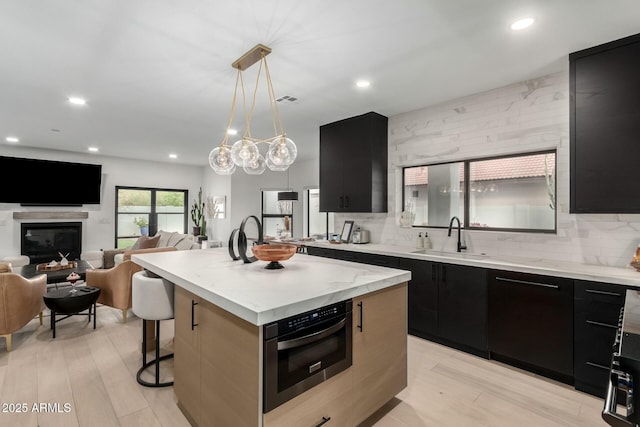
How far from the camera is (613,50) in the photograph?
8.03 ft

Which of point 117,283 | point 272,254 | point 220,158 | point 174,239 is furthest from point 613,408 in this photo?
point 174,239

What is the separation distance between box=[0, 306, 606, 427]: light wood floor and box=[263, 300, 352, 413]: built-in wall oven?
2.59 feet

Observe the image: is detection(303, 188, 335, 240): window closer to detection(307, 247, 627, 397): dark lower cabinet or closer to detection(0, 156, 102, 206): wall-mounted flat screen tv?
detection(307, 247, 627, 397): dark lower cabinet

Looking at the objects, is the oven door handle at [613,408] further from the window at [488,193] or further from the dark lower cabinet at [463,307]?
the window at [488,193]

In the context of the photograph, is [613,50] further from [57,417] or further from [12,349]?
[12,349]

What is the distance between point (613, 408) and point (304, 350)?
3.76 ft

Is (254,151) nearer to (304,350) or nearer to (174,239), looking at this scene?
(304,350)

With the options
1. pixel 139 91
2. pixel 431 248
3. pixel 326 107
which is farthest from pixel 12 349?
pixel 431 248

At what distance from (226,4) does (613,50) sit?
9.67 ft

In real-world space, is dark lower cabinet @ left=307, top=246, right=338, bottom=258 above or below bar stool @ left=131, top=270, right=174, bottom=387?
above

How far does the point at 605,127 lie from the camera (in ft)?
8.19

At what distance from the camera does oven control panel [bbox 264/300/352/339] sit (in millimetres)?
1402

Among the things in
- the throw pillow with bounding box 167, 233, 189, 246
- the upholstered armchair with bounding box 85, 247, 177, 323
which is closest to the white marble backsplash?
the upholstered armchair with bounding box 85, 247, 177, 323

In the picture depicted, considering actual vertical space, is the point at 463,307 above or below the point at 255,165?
below
